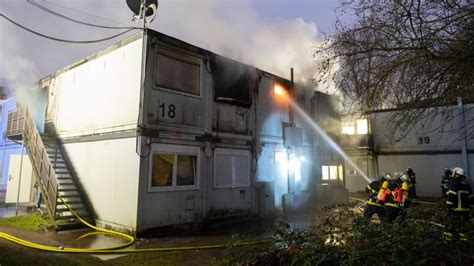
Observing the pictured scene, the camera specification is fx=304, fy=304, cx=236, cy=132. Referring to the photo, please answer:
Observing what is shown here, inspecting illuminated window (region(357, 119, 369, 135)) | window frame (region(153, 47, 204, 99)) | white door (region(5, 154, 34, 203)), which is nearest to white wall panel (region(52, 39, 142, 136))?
window frame (region(153, 47, 204, 99))

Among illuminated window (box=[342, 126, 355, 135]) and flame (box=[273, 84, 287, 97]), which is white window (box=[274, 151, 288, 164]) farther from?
illuminated window (box=[342, 126, 355, 135])

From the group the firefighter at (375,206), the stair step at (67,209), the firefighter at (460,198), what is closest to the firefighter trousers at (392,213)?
the firefighter at (375,206)

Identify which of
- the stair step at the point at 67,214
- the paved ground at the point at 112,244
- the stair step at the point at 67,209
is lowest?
the paved ground at the point at 112,244

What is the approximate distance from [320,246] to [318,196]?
38.7 feet

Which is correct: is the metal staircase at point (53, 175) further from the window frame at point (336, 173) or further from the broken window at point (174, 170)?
A: the window frame at point (336, 173)

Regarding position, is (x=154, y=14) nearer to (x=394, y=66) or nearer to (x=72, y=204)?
(x=72, y=204)

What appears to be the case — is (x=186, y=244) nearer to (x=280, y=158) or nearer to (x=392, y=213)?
(x=392, y=213)

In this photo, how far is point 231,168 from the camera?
12.3 metres

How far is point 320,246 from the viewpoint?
4711mm

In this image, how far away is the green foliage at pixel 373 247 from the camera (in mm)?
4070

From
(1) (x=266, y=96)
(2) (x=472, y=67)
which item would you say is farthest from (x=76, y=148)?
(2) (x=472, y=67)

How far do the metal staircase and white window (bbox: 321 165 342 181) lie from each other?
39.6ft

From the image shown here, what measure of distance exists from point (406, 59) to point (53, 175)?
11.2 m

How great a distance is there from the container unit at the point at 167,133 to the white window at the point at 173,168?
0.11 ft
